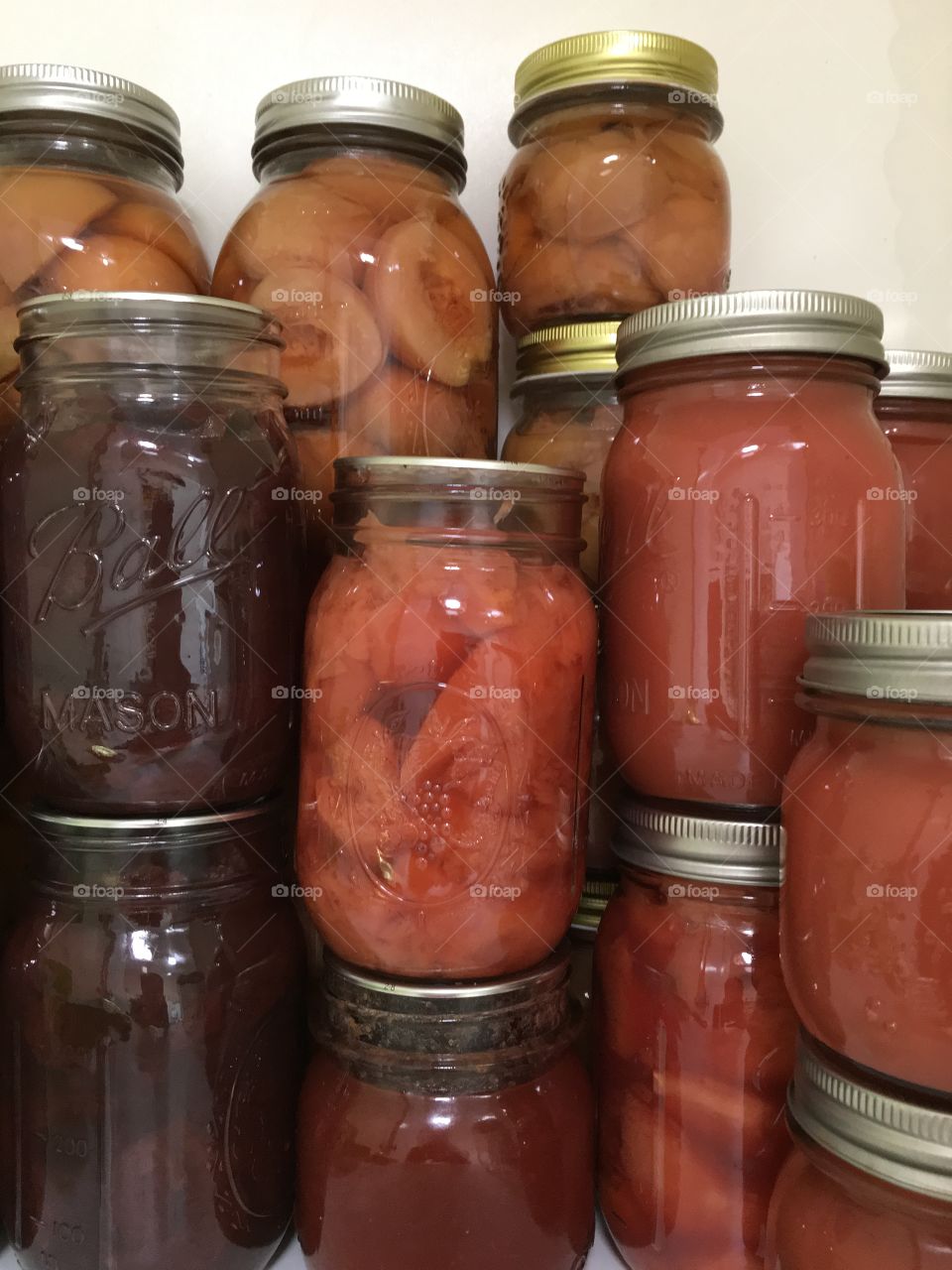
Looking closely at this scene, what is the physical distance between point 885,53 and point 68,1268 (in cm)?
121

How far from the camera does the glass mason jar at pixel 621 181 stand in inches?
31.8

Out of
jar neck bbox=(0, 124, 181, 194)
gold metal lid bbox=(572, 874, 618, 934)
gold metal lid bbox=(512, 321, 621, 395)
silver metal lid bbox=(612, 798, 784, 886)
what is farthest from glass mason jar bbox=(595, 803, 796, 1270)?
jar neck bbox=(0, 124, 181, 194)

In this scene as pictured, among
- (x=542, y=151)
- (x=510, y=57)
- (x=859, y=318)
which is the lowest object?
(x=859, y=318)

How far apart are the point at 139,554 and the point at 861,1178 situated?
0.54 meters

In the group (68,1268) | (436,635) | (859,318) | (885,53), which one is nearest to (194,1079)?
(68,1268)

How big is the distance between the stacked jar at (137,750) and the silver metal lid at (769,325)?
0.27 meters

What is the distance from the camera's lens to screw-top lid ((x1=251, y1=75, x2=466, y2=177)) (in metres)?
0.80

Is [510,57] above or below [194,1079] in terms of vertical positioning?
above

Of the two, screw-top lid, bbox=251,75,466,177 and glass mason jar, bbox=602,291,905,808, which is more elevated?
screw-top lid, bbox=251,75,466,177

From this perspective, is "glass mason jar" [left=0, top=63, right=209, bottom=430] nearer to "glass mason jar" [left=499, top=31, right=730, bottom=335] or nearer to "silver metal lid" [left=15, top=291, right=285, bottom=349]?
"silver metal lid" [left=15, top=291, right=285, bottom=349]

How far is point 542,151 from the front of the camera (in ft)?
2.77

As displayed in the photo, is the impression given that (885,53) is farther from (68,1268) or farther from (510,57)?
(68,1268)

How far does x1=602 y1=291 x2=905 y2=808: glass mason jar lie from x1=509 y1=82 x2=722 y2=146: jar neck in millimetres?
→ 241

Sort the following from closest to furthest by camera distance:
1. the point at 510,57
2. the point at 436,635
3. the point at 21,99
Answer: the point at 436,635 < the point at 21,99 < the point at 510,57
